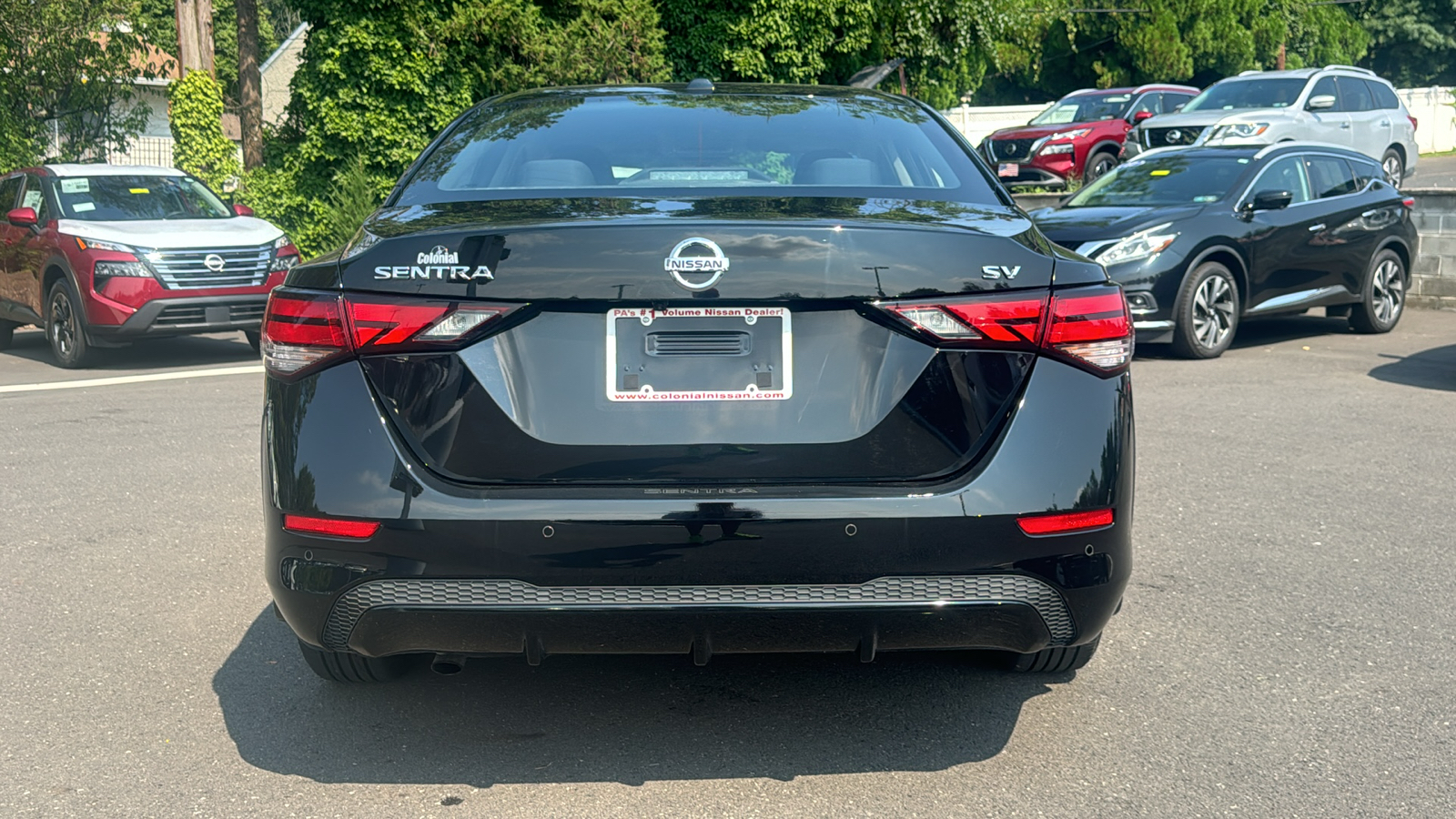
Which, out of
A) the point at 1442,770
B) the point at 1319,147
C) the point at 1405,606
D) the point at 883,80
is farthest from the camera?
the point at 883,80

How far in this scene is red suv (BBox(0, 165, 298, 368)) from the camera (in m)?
12.0

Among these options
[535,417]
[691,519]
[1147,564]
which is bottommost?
[1147,564]

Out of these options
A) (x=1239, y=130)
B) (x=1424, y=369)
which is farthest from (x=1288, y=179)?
(x=1239, y=130)

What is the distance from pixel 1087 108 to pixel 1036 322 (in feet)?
78.4

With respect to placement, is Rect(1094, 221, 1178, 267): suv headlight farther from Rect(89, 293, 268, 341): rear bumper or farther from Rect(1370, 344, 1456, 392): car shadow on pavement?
Rect(89, 293, 268, 341): rear bumper

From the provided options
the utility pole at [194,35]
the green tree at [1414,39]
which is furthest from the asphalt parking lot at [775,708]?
the green tree at [1414,39]

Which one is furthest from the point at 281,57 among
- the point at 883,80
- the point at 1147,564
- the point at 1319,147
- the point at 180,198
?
the point at 1147,564

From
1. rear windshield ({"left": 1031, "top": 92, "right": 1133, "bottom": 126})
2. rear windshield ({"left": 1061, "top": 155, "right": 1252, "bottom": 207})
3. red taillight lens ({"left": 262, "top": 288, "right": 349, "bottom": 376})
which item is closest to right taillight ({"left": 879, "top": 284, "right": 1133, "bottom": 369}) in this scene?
red taillight lens ({"left": 262, "top": 288, "right": 349, "bottom": 376})

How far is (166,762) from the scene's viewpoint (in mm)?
3596

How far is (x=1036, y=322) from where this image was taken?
3.20 m

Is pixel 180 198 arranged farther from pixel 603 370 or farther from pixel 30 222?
pixel 603 370

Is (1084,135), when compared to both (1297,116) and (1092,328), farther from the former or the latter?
(1092,328)

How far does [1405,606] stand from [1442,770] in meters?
1.48

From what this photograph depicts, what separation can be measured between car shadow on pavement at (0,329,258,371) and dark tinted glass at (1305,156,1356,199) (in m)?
9.11
